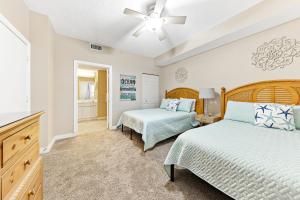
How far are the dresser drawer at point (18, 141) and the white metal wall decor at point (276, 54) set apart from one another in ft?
11.3

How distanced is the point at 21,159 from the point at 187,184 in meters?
1.63

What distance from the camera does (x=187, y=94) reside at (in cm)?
390

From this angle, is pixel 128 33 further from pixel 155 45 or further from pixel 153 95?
pixel 153 95

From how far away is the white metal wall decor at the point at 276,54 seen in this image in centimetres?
207

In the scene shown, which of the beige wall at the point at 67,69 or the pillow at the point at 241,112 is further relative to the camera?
the beige wall at the point at 67,69

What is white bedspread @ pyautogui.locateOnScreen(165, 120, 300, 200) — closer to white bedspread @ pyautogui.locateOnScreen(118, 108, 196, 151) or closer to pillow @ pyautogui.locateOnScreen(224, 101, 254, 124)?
pillow @ pyautogui.locateOnScreen(224, 101, 254, 124)

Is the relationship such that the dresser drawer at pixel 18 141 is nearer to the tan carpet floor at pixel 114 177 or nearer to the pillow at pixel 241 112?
the tan carpet floor at pixel 114 177

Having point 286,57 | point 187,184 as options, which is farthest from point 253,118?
point 187,184

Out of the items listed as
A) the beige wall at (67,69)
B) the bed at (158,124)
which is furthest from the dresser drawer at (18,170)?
the beige wall at (67,69)

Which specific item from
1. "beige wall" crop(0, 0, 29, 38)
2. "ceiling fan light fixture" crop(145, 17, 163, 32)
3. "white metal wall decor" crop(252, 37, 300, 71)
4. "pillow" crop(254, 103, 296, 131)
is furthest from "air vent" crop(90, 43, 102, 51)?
"pillow" crop(254, 103, 296, 131)

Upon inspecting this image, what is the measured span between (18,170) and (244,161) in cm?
153

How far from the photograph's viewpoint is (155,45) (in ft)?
12.1

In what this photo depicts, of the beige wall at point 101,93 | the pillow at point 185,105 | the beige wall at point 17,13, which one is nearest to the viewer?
the beige wall at point 17,13

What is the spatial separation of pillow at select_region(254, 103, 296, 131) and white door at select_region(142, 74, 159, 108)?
3316 millimetres
